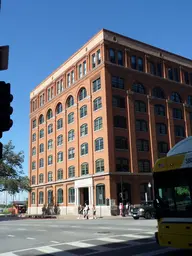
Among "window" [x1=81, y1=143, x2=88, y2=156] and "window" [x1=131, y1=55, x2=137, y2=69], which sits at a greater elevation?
"window" [x1=131, y1=55, x2=137, y2=69]

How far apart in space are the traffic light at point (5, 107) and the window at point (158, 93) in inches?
1838

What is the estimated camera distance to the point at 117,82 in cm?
4797

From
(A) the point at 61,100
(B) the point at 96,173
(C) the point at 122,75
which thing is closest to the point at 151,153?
(B) the point at 96,173

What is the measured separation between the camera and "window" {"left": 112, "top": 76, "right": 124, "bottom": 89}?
47588mm

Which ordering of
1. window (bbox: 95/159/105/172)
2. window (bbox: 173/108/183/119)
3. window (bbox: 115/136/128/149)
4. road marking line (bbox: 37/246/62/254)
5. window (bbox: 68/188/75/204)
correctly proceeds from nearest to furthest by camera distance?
road marking line (bbox: 37/246/62/254)
window (bbox: 95/159/105/172)
window (bbox: 115/136/128/149)
window (bbox: 68/188/75/204)
window (bbox: 173/108/183/119)

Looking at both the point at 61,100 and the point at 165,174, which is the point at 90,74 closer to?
the point at 61,100

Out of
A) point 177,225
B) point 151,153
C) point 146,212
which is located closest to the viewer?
point 177,225

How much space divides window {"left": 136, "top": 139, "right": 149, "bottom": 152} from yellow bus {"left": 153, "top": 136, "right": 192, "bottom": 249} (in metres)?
37.4

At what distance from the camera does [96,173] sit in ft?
148

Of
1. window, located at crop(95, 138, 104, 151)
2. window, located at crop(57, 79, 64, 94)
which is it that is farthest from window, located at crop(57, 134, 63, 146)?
window, located at crop(95, 138, 104, 151)

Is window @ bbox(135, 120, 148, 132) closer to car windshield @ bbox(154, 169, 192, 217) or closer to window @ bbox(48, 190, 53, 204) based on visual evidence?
window @ bbox(48, 190, 53, 204)

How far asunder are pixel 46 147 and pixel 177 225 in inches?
2090

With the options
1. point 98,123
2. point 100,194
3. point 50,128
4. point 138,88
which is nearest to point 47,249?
point 100,194

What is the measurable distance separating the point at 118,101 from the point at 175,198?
1513 inches
